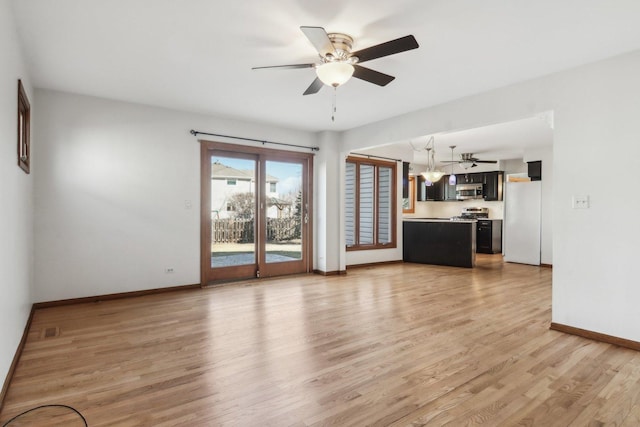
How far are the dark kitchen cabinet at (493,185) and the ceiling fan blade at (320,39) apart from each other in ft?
27.9

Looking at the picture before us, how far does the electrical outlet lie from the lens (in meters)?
3.38

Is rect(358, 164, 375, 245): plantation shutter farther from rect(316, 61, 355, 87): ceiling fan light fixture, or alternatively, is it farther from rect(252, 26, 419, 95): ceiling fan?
rect(316, 61, 355, 87): ceiling fan light fixture

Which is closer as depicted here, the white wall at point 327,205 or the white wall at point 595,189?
the white wall at point 595,189

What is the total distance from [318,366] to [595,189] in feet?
9.75

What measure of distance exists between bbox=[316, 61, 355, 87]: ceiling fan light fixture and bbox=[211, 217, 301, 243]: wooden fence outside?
3395 mm

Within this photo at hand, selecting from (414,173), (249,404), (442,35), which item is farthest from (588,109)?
(414,173)

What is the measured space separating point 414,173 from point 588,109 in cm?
743

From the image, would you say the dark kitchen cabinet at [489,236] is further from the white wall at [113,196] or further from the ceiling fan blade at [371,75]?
the ceiling fan blade at [371,75]

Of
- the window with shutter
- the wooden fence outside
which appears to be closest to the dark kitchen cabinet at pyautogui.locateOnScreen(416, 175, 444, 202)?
the window with shutter

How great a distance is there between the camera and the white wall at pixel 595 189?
3137 millimetres

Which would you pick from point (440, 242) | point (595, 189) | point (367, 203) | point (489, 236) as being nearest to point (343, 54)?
point (595, 189)

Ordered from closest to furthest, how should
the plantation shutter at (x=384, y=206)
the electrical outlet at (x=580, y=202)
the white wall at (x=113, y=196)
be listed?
the electrical outlet at (x=580, y=202), the white wall at (x=113, y=196), the plantation shutter at (x=384, y=206)

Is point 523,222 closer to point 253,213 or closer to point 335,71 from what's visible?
point 253,213

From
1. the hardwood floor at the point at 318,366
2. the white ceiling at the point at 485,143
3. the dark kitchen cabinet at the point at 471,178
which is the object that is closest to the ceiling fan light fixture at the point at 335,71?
the hardwood floor at the point at 318,366
